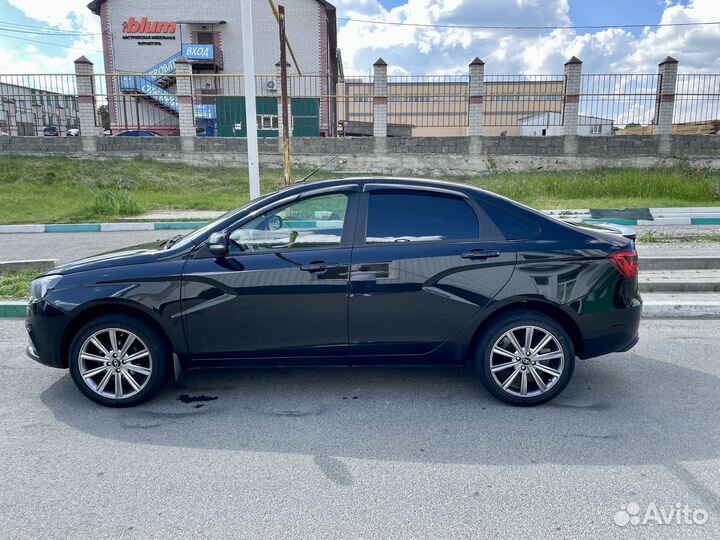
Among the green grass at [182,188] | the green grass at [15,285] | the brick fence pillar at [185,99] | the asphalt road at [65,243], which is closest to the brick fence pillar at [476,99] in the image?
the green grass at [182,188]

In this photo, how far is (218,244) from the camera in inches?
155

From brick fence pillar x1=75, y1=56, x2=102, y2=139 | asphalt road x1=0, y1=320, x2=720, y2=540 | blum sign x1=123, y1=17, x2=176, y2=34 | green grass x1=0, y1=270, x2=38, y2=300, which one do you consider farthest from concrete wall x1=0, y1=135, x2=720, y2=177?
blum sign x1=123, y1=17, x2=176, y2=34

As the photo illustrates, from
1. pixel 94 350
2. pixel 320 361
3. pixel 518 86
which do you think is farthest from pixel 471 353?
pixel 518 86

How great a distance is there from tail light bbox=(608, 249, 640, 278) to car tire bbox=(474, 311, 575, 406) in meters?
0.62

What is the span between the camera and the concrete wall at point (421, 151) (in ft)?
69.2

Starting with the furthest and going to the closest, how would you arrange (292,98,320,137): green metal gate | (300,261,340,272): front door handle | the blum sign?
the blum sign
(292,98,320,137): green metal gate
(300,261,340,272): front door handle

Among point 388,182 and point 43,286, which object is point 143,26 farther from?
point 388,182

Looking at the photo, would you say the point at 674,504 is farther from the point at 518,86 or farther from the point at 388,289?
the point at 518,86

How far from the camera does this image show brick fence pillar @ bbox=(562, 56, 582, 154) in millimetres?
20766

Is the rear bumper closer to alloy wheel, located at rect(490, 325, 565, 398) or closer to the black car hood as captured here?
alloy wheel, located at rect(490, 325, 565, 398)

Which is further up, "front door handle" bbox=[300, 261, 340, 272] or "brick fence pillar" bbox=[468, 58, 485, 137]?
"brick fence pillar" bbox=[468, 58, 485, 137]

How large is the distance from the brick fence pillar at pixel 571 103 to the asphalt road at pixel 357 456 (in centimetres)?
1803

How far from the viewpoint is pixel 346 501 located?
9.67 feet

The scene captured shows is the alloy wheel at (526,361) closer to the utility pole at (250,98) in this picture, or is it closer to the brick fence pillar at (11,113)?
the utility pole at (250,98)
